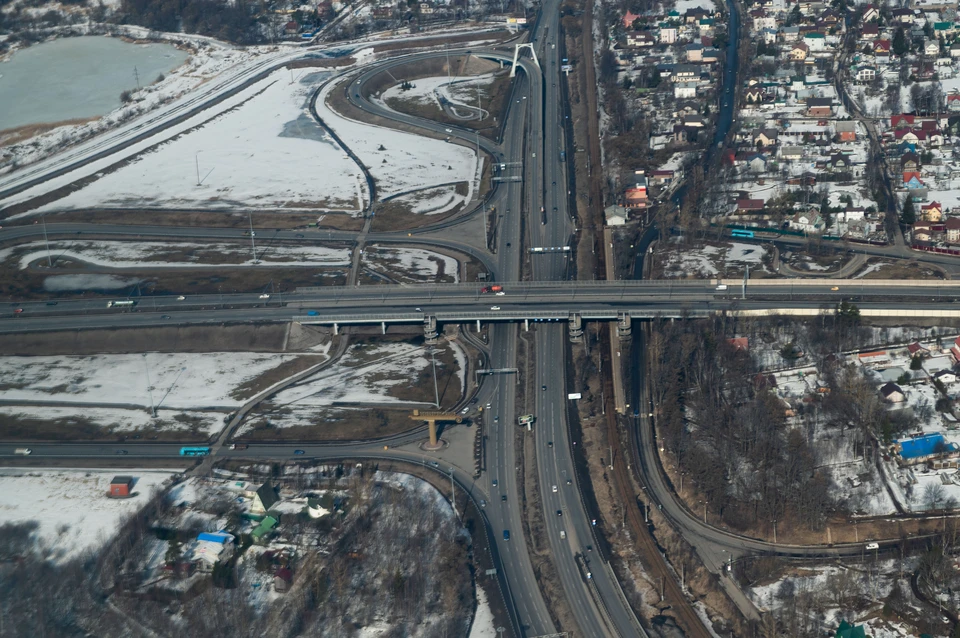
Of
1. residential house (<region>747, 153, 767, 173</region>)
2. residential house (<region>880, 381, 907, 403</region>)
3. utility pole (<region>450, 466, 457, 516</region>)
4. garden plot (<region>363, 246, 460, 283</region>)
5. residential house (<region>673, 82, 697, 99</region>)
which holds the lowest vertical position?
utility pole (<region>450, 466, 457, 516</region>)

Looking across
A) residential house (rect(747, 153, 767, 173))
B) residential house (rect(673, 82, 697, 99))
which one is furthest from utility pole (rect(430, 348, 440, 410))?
residential house (rect(673, 82, 697, 99))

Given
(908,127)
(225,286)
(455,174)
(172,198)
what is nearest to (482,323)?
(225,286)

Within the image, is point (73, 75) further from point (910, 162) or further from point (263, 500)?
point (263, 500)

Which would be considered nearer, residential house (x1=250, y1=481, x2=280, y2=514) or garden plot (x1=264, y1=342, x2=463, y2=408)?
residential house (x1=250, y1=481, x2=280, y2=514)

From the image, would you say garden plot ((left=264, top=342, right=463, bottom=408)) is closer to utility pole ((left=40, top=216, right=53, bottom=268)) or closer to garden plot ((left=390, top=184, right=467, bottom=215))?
garden plot ((left=390, top=184, right=467, bottom=215))

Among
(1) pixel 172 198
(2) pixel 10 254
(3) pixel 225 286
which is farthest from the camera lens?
(1) pixel 172 198

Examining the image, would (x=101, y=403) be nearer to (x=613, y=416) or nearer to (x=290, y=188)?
(x=613, y=416)
